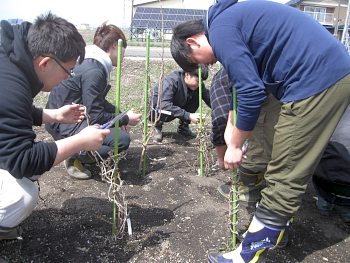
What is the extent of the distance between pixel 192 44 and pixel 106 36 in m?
1.24

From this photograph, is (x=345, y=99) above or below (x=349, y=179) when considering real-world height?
above

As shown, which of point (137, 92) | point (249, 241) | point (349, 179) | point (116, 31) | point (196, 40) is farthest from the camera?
point (137, 92)

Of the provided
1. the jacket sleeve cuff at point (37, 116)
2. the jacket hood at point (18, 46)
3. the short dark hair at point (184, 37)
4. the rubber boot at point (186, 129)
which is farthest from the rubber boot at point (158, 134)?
the jacket hood at point (18, 46)

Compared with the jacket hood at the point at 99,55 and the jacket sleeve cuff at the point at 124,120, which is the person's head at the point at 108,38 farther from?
the jacket sleeve cuff at the point at 124,120

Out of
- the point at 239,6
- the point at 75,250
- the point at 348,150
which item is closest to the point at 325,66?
the point at 239,6

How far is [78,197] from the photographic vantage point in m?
2.26

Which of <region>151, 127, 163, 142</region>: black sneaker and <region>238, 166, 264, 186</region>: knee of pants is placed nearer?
<region>238, 166, 264, 186</region>: knee of pants

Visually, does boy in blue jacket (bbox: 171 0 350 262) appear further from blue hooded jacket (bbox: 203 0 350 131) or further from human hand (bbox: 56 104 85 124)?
human hand (bbox: 56 104 85 124)

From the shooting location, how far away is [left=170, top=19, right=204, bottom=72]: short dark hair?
1.60 meters

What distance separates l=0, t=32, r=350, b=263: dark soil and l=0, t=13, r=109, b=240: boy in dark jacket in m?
0.45

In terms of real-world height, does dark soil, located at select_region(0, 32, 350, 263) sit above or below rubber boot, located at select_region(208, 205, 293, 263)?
below

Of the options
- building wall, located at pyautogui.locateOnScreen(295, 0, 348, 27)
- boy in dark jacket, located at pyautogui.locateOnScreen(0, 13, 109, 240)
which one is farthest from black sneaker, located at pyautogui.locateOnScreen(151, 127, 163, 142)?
building wall, located at pyautogui.locateOnScreen(295, 0, 348, 27)

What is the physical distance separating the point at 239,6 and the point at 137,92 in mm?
4448

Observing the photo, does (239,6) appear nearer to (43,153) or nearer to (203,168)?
(43,153)
